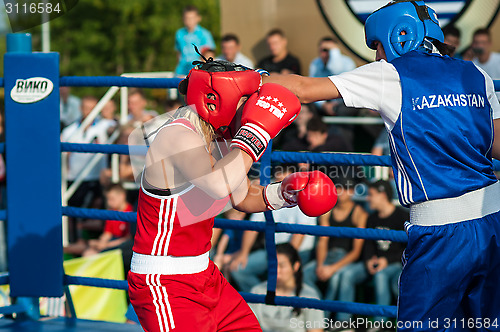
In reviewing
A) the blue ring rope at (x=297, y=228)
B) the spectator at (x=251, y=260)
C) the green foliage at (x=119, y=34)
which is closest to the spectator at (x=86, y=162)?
the spectator at (x=251, y=260)

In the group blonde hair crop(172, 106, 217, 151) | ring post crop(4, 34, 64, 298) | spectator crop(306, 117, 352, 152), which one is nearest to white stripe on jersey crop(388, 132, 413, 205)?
blonde hair crop(172, 106, 217, 151)

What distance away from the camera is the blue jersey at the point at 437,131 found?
7.32ft

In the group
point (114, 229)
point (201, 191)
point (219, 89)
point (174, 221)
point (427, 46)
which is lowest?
point (114, 229)

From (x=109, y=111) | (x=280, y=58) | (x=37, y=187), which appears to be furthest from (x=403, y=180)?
(x=109, y=111)

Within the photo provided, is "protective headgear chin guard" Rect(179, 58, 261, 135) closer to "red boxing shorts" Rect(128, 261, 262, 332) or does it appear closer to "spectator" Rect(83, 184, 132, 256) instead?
"red boxing shorts" Rect(128, 261, 262, 332)

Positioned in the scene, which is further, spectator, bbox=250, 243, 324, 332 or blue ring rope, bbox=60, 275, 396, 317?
spectator, bbox=250, 243, 324, 332

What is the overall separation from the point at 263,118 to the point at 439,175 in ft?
2.08

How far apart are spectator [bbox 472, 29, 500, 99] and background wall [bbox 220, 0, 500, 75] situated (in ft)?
3.88

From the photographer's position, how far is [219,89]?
7.37 ft

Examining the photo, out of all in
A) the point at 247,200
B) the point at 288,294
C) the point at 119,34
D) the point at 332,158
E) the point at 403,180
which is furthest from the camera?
the point at 119,34

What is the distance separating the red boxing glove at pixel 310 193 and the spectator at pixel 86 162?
4.19 m

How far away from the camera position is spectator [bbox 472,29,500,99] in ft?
17.6

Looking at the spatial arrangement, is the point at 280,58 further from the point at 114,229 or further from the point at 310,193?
the point at 310,193

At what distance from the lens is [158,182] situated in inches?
94.0
